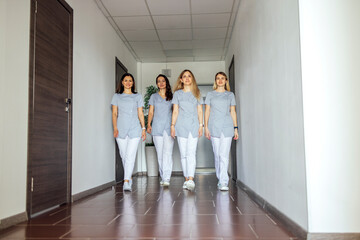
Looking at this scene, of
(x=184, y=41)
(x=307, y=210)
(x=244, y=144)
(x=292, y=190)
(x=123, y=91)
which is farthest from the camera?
(x=184, y=41)

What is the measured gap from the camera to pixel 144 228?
2.23 meters

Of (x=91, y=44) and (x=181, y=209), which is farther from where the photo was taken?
(x=91, y=44)

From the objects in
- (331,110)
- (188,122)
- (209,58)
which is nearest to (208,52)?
(209,58)

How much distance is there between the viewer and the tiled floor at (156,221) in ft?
6.77

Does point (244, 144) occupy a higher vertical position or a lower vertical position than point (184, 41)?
lower

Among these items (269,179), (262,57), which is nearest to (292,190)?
(269,179)

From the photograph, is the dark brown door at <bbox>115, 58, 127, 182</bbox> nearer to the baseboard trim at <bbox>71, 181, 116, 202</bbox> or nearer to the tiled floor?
the baseboard trim at <bbox>71, 181, 116, 202</bbox>

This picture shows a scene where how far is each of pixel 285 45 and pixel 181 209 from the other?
161cm

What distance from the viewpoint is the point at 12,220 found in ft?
7.79

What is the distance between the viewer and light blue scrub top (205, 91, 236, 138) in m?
4.21

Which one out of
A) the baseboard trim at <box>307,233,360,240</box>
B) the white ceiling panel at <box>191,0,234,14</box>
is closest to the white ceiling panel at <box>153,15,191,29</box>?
the white ceiling panel at <box>191,0,234,14</box>

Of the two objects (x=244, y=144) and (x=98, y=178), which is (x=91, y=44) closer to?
(x=98, y=178)

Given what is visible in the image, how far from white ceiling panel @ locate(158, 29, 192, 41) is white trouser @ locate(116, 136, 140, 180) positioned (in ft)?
7.34

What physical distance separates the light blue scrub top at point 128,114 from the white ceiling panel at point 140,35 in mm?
1603
